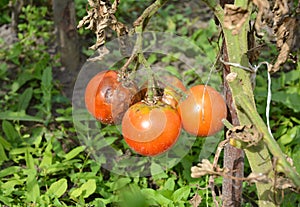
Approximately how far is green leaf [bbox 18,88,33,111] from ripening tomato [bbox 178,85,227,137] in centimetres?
142

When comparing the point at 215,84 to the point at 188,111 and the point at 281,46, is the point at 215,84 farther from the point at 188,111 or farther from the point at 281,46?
the point at 281,46

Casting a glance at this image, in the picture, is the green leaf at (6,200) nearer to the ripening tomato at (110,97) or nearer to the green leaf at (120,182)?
the green leaf at (120,182)

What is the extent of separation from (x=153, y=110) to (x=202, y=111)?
136 mm

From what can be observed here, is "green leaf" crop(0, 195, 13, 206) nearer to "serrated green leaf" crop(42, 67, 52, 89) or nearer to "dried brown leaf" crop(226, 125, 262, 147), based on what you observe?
"serrated green leaf" crop(42, 67, 52, 89)

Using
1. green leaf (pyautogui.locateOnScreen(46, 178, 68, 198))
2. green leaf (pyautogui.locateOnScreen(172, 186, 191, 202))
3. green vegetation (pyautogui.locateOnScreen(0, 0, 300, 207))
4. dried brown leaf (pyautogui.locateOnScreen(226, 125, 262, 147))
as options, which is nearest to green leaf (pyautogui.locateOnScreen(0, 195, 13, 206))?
green vegetation (pyautogui.locateOnScreen(0, 0, 300, 207))

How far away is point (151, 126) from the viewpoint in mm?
1436

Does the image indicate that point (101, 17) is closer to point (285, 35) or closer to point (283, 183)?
point (285, 35)

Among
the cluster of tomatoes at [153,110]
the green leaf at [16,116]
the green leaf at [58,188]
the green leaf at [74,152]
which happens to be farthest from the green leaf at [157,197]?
the green leaf at [16,116]

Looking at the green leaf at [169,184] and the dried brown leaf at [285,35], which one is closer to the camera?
the dried brown leaf at [285,35]

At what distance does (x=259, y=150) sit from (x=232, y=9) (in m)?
0.34

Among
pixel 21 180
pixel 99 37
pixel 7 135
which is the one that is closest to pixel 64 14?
pixel 7 135

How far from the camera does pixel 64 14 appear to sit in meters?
2.92

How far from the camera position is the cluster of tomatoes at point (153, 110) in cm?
144

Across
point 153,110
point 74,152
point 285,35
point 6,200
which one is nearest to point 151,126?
point 153,110
